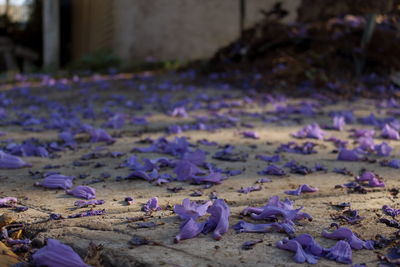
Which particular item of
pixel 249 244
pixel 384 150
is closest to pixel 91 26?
pixel 384 150

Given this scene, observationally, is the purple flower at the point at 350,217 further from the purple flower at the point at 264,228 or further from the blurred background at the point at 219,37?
→ the blurred background at the point at 219,37

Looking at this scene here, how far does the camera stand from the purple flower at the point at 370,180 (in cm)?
230

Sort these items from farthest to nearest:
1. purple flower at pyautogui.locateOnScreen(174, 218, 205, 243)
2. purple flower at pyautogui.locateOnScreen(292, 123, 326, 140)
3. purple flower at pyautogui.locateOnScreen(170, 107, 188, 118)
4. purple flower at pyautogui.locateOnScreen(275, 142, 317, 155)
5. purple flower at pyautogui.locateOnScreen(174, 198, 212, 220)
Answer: purple flower at pyautogui.locateOnScreen(170, 107, 188, 118) < purple flower at pyautogui.locateOnScreen(292, 123, 326, 140) < purple flower at pyautogui.locateOnScreen(275, 142, 317, 155) < purple flower at pyautogui.locateOnScreen(174, 198, 212, 220) < purple flower at pyautogui.locateOnScreen(174, 218, 205, 243)

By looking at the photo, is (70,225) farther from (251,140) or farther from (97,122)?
(97,122)

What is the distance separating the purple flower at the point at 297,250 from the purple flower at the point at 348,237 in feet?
0.52

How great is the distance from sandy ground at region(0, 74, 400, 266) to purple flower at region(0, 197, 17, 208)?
0.05m

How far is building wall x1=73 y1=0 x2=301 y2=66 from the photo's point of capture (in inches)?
366

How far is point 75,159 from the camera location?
9.54 feet

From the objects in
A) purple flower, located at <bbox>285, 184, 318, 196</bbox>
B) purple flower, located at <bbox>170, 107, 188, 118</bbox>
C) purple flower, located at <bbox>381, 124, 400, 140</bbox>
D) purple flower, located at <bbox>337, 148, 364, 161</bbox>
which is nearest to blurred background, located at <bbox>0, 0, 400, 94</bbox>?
purple flower, located at <bbox>170, 107, 188, 118</bbox>

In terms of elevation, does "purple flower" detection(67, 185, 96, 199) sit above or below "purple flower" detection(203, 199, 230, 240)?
below

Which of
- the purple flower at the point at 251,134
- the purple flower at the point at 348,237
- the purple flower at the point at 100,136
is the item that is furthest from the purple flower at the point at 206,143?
the purple flower at the point at 348,237

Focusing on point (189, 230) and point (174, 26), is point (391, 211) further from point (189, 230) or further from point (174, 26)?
point (174, 26)

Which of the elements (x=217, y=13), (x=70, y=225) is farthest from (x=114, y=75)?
(x=70, y=225)

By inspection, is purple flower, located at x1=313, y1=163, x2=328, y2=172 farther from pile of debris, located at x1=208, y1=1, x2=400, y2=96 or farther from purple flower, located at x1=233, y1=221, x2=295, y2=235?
pile of debris, located at x1=208, y1=1, x2=400, y2=96
